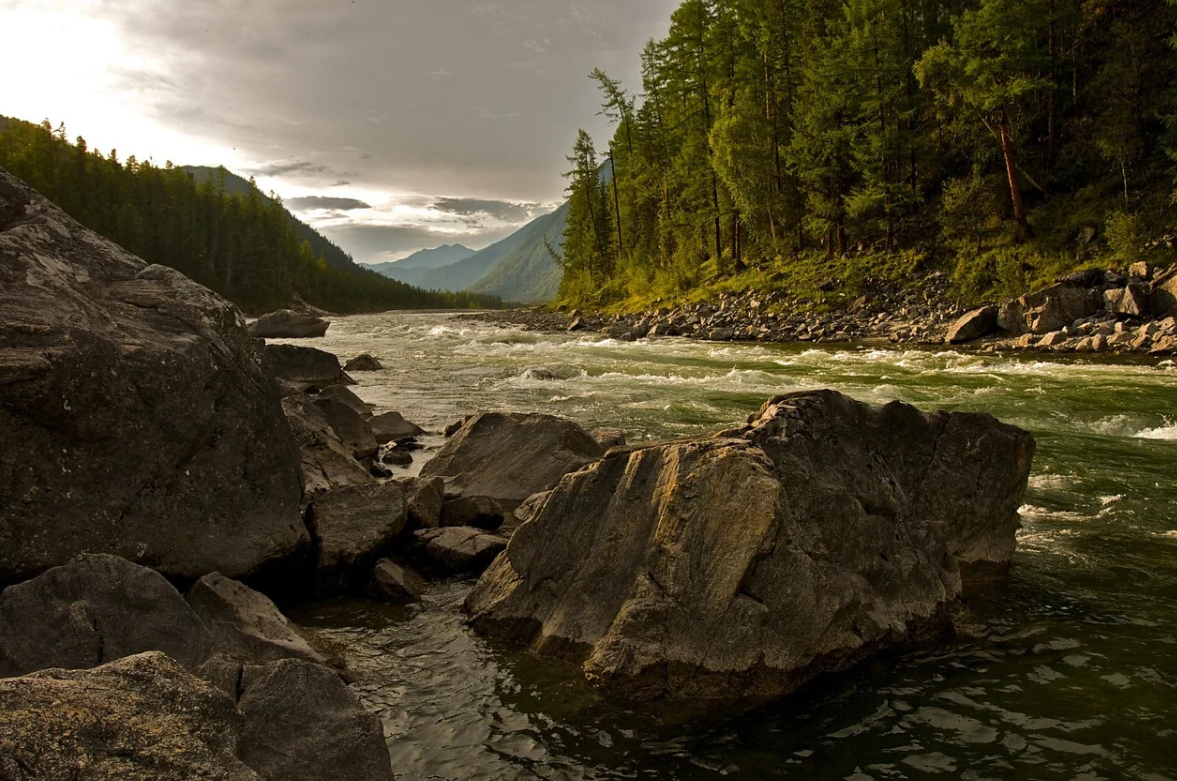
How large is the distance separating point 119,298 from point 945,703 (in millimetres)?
10616

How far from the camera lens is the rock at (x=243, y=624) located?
21.2 ft

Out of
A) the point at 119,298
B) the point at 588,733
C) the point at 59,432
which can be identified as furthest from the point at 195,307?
the point at 588,733

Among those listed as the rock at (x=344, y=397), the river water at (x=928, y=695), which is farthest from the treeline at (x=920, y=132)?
the rock at (x=344, y=397)

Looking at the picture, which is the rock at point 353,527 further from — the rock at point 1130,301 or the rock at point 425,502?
the rock at point 1130,301

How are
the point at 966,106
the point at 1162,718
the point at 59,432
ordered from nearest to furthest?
the point at 1162,718 → the point at 59,432 → the point at 966,106

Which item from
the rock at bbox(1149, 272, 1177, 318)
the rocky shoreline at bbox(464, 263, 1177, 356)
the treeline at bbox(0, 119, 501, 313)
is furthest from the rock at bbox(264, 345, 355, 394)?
the treeline at bbox(0, 119, 501, 313)

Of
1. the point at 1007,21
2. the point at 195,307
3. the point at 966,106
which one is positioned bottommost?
the point at 195,307

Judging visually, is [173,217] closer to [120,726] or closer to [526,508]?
[526,508]

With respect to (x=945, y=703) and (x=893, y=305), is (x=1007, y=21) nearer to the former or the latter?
(x=893, y=305)

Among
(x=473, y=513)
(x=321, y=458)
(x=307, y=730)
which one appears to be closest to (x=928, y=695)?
(x=307, y=730)

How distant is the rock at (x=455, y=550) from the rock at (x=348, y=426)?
19.8 feet

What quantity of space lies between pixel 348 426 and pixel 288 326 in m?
55.9

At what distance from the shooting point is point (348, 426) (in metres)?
16.7

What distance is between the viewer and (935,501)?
972cm
